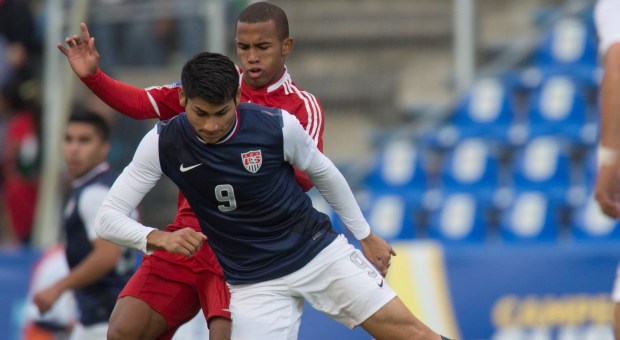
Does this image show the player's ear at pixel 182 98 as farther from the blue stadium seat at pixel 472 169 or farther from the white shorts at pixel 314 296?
the blue stadium seat at pixel 472 169

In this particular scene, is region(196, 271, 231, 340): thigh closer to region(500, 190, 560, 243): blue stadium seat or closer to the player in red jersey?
the player in red jersey

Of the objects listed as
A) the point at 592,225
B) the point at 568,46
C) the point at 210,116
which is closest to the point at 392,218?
the point at 592,225

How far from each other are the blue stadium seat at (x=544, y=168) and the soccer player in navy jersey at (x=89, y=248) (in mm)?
4087

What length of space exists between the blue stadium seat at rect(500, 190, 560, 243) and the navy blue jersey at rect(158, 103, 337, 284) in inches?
185

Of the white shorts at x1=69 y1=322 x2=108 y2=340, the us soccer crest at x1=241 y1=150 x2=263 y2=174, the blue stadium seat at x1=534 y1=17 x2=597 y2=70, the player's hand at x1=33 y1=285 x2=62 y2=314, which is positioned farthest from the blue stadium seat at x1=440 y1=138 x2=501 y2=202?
the us soccer crest at x1=241 y1=150 x2=263 y2=174

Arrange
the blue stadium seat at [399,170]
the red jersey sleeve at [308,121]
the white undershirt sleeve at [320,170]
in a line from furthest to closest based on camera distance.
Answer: the blue stadium seat at [399,170] < the red jersey sleeve at [308,121] < the white undershirt sleeve at [320,170]

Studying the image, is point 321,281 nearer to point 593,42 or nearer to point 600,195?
point 600,195

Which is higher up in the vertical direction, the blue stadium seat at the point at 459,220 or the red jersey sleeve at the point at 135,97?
the red jersey sleeve at the point at 135,97

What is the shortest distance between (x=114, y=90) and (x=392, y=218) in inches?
215

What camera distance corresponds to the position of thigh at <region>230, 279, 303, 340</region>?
5.32 meters

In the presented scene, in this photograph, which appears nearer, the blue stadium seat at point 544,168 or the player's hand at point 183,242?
the player's hand at point 183,242

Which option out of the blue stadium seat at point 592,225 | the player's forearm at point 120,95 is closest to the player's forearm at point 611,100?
the player's forearm at point 120,95

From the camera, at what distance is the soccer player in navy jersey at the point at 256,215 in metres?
5.14

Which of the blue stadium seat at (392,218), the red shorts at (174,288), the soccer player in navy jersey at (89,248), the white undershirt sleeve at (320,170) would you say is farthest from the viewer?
the blue stadium seat at (392,218)
